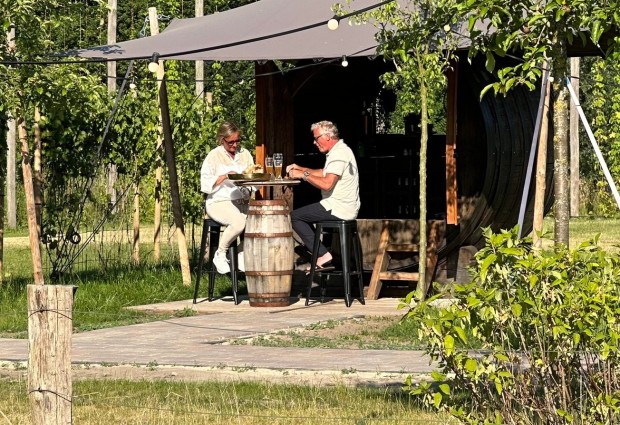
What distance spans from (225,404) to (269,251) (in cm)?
525

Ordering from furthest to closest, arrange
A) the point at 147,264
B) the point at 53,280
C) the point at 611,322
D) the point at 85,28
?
the point at 85,28, the point at 147,264, the point at 53,280, the point at 611,322

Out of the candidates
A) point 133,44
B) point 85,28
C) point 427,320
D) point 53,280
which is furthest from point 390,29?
point 85,28

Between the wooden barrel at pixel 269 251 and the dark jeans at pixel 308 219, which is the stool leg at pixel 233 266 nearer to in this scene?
the wooden barrel at pixel 269 251

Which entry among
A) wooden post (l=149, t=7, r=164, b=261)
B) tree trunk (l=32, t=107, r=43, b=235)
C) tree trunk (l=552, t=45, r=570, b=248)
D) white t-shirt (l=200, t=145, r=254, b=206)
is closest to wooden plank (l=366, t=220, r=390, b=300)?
white t-shirt (l=200, t=145, r=254, b=206)

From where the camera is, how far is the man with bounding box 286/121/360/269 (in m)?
13.4

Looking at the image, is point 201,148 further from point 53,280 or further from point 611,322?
point 611,322

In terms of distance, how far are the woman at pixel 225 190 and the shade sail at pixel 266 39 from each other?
80cm

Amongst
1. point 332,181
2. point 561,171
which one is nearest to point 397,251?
point 332,181

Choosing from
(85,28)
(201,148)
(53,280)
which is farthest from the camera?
(85,28)

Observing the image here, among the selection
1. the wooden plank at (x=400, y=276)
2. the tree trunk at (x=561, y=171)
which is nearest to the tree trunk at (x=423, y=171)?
the wooden plank at (x=400, y=276)

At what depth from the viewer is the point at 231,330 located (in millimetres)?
11656

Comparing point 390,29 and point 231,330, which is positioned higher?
point 390,29

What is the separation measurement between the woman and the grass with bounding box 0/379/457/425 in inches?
195

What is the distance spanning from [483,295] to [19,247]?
2084cm
